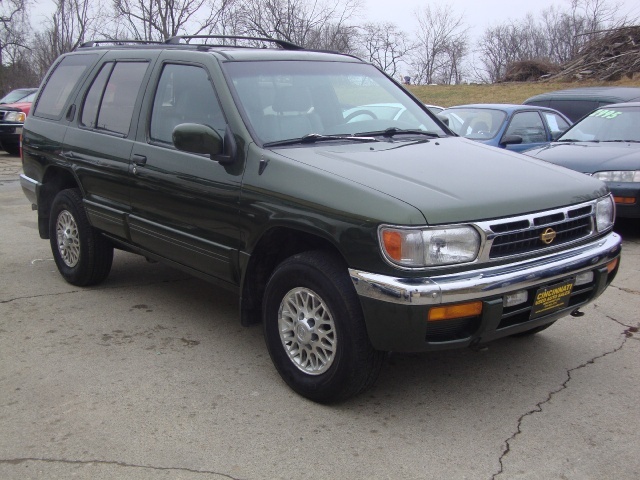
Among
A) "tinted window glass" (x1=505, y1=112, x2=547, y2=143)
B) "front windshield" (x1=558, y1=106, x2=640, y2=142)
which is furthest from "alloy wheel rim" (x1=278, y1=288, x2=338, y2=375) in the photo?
"tinted window glass" (x1=505, y1=112, x2=547, y2=143)

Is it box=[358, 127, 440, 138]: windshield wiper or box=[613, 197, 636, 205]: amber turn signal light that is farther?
box=[613, 197, 636, 205]: amber turn signal light

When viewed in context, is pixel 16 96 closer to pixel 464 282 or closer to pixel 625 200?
pixel 625 200

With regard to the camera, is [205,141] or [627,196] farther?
[627,196]

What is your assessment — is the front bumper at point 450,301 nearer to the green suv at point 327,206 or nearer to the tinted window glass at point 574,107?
the green suv at point 327,206

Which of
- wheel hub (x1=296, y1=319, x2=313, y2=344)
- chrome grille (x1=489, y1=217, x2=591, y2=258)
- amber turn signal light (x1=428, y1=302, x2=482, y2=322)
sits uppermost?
chrome grille (x1=489, y1=217, x2=591, y2=258)

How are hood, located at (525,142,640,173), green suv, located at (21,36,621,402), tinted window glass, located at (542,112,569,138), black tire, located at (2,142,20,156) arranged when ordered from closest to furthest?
green suv, located at (21,36,621,402) < hood, located at (525,142,640,173) < tinted window glass, located at (542,112,569,138) < black tire, located at (2,142,20,156)

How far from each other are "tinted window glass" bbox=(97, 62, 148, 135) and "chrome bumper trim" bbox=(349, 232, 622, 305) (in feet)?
8.09

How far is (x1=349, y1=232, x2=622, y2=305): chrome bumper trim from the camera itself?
322cm

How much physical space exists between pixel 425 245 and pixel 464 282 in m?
0.25

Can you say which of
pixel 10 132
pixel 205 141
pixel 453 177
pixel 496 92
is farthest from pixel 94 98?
pixel 496 92

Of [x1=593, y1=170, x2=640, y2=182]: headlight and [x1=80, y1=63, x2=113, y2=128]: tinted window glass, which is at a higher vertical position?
[x1=80, y1=63, x2=113, y2=128]: tinted window glass

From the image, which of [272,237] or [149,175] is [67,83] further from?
[272,237]

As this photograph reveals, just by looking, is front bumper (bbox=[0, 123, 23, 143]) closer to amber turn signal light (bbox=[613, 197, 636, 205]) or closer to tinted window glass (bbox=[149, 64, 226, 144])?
tinted window glass (bbox=[149, 64, 226, 144])

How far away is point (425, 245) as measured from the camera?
326 cm
